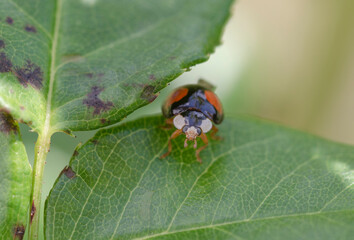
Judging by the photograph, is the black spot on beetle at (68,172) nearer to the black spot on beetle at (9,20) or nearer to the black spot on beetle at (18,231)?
the black spot on beetle at (18,231)

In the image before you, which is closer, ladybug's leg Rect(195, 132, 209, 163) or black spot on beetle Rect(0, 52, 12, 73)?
black spot on beetle Rect(0, 52, 12, 73)

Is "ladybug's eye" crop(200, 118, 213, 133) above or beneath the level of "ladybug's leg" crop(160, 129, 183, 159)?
above

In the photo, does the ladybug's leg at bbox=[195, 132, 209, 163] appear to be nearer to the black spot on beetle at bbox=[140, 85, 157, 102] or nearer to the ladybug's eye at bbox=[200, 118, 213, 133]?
the ladybug's eye at bbox=[200, 118, 213, 133]

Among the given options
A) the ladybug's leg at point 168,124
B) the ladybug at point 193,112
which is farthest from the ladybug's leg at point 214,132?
the ladybug's leg at point 168,124

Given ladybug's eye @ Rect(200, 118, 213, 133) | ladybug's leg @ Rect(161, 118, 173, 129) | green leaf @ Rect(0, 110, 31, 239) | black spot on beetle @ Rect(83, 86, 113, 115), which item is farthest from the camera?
ladybug's eye @ Rect(200, 118, 213, 133)

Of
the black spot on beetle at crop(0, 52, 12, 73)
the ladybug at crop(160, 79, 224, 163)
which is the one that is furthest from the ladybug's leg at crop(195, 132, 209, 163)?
the black spot on beetle at crop(0, 52, 12, 73)

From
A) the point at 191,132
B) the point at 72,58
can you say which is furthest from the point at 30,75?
the point at 191,132
